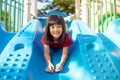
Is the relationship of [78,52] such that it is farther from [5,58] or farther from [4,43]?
[4,43]

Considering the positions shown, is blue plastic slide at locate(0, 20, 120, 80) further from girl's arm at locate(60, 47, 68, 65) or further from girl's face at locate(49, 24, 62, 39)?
girl's face at locate(49, 24, 62, 39)

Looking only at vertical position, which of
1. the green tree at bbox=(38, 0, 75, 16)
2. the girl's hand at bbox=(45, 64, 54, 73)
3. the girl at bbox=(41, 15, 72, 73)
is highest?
the green tree at bbox=(38, 0, 75, 16)

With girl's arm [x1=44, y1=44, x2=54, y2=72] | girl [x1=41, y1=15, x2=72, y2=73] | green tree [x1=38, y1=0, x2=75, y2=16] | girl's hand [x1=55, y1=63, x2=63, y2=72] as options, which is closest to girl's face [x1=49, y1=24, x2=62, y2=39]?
girl [x1=41, y1=15, x2=72, y2=73]

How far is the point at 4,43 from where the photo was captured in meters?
2.52

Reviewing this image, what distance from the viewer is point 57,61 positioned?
2164 mm

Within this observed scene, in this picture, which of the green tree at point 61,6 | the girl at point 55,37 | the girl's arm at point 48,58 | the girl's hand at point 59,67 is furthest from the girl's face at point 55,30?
the green tree at point 61,6

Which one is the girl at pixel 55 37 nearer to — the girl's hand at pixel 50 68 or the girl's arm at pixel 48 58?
the girl's arm at pixel 48 58

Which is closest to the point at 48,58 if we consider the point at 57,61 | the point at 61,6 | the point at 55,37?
the point at 57,61

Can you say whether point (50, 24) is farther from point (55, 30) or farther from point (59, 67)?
point (59, 67)

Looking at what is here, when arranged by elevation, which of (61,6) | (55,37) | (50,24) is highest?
(61,6)

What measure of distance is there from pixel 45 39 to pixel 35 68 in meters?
0.40

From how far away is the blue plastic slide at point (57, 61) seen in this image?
1.66 metres

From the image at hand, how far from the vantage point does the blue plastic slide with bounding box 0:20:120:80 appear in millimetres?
1660

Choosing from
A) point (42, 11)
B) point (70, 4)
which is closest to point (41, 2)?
point (42, 11)
